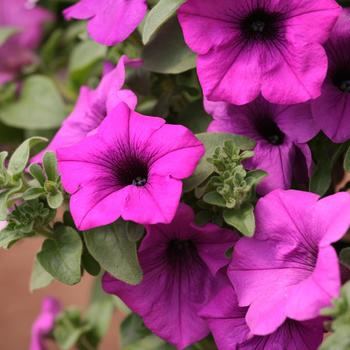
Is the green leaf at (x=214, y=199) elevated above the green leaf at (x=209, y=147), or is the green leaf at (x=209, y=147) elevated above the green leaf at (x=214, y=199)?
the green leaf at (x=209, y=147)

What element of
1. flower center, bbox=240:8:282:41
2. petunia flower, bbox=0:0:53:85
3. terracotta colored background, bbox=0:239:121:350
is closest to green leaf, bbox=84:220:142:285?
flower center, bbox=240:8:282:41

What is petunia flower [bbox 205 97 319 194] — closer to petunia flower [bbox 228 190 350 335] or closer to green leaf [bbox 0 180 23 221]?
petunia flower [bbox 228 190 350 335]

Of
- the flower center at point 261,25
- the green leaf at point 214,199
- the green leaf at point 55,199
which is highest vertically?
the flower center at point 261,25

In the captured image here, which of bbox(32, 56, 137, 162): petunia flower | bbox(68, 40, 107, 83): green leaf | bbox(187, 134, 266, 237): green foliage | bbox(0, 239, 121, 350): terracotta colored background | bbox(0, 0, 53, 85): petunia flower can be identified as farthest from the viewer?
bbox(0, 239, 121, 350): terracotta colored background

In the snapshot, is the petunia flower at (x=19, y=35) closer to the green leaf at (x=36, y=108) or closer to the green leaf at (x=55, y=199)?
the green leaf at (x=36, y=108)

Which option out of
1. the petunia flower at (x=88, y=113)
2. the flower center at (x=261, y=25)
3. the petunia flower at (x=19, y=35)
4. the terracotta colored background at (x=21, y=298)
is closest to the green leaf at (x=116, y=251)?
the petunia flower at (x=88, y=113)

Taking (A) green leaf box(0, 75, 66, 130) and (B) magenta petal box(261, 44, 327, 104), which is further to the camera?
(A) green leaf box(0, 75, 66, 130)

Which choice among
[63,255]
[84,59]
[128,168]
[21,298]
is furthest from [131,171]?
[21,298]
